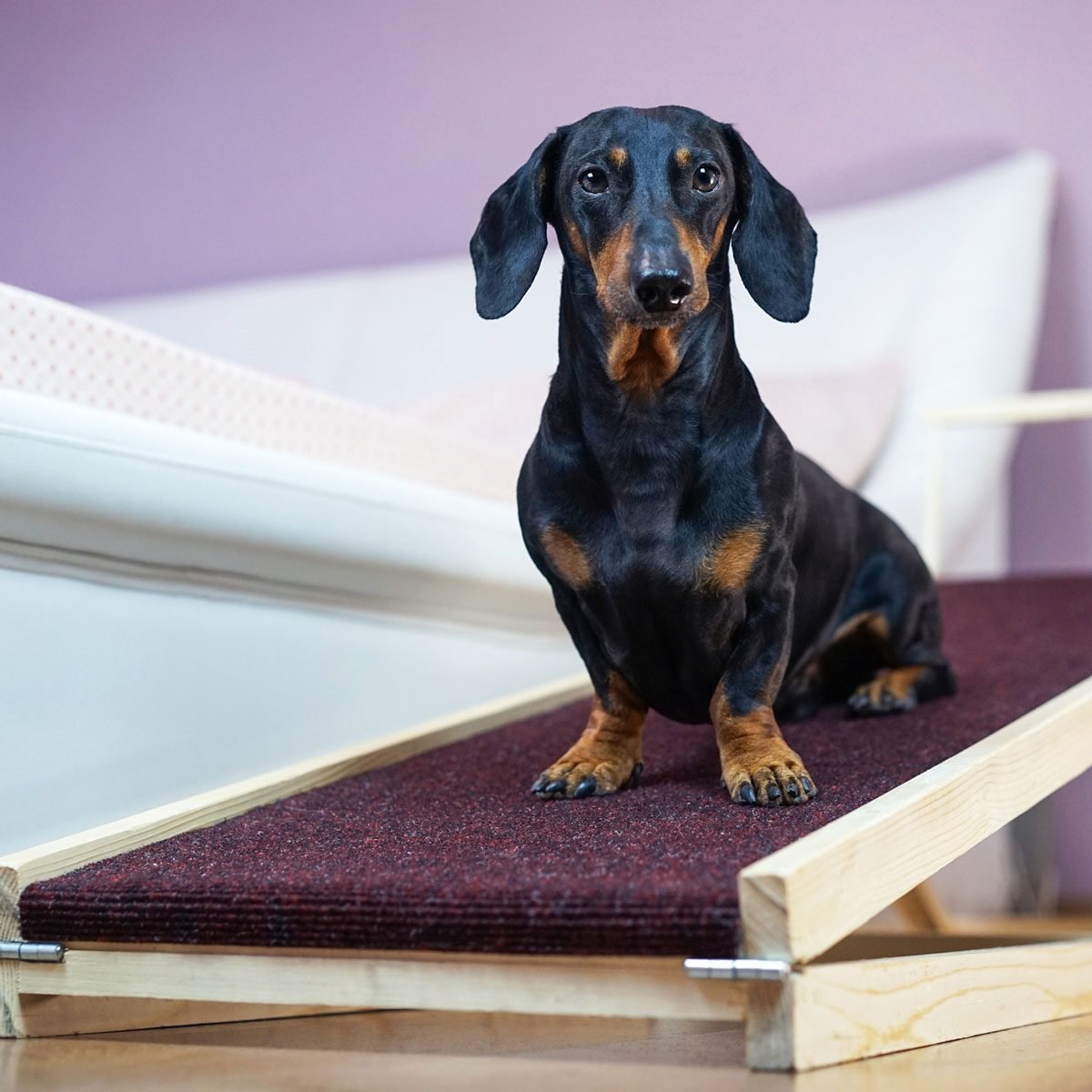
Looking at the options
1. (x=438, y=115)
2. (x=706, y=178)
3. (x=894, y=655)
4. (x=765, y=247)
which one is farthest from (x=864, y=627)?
(x=438, y=115)

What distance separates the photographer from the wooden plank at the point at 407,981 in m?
1.05

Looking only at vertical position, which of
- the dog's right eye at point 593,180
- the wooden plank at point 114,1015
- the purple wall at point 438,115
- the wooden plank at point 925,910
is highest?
the purple wall at point 438,115

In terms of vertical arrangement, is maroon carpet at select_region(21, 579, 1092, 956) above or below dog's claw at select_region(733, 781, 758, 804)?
below

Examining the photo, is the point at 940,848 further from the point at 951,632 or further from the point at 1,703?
the point at 951,632

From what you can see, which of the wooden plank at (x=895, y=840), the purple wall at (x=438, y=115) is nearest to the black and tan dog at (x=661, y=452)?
the wooden plank at (x=895, y=840)

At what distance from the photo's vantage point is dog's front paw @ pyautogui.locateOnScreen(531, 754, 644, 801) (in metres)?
1.44

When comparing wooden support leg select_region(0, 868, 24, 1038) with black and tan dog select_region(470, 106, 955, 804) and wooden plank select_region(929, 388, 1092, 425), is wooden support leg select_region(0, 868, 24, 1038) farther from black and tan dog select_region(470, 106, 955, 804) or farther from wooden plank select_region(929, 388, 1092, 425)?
wooden plank select_region(929, 388, 1092, 425)

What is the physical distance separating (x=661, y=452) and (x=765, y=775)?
0.32 metres

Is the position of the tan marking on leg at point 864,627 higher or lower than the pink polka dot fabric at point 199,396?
lower

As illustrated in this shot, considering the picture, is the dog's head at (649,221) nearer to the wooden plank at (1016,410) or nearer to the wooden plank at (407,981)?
the wooden plank at (407,981)

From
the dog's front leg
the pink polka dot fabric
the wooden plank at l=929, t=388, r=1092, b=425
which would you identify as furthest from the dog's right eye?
the wooden plank at l=929, t=388, r=1092, b=425

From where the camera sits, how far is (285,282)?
12.4 feet

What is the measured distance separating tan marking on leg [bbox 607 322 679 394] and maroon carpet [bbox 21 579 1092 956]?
399 millimetres

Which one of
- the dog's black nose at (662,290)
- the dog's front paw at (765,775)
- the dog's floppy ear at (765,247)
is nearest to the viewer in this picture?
the dog's black nose at (662,290)
